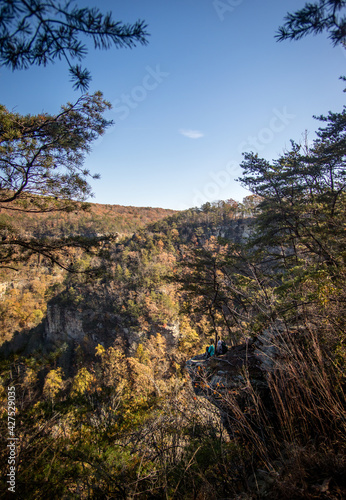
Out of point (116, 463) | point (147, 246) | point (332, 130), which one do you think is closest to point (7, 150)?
point (116, 463)

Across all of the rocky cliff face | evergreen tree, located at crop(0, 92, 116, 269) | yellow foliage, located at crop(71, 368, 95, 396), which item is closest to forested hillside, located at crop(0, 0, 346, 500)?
evergreen tree, located at crop(0, 92, 116, 269)

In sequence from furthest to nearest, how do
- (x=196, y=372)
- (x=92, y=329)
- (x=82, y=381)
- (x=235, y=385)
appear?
1. (x=92, y=329)
2. (x=82, y=381)
3. (x=196, y=372)
4. (x=235, y=385)

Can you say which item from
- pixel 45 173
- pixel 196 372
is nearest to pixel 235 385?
pixel 196 372

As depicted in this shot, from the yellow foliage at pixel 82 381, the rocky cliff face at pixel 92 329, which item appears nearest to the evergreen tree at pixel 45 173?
the yellow foliage at pixel 82 381

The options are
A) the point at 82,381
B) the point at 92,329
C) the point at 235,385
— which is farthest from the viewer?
the point at 92,329

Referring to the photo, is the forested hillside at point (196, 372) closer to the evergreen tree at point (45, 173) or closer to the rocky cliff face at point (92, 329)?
the evergreen tree at point (45, 173)

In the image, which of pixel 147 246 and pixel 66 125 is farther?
pixel 147 246

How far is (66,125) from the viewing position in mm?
4543

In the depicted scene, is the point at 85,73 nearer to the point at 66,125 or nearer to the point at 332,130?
the point at 66,125

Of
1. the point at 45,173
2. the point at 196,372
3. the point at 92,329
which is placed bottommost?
the point at 92,329

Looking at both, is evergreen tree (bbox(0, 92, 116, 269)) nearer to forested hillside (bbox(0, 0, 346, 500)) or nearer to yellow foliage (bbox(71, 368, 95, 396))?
forested hillside (bbox(0, 0, 346, 500))

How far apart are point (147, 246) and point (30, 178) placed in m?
36.9

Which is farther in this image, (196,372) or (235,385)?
(196,372)

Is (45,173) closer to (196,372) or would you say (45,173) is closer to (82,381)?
(196,372)
